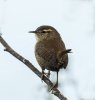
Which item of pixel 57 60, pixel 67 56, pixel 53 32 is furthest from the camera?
pixel 53 32

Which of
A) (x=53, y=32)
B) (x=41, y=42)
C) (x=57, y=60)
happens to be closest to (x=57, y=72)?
(x=57, y=60)

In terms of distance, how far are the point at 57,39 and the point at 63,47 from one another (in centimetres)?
46

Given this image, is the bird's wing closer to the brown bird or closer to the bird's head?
the brown bird

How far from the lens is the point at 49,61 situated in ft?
12.0

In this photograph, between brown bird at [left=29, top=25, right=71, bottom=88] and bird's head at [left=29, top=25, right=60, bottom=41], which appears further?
bird's head at [left=29, top=25, right=60, bottom=41]

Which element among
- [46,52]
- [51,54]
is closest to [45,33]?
[46,52]

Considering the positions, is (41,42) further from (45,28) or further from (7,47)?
(7,47)

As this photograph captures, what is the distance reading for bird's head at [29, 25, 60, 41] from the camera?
15.0 ft

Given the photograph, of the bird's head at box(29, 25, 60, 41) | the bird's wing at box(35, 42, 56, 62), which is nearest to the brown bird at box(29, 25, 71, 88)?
the bird's wing at box(35, 42, 56, 62)

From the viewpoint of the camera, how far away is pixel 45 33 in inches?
186

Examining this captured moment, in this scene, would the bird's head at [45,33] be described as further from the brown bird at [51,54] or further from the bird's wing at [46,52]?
the bird's wing at [46,52]

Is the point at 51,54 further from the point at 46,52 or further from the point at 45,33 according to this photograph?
the point at 45,33

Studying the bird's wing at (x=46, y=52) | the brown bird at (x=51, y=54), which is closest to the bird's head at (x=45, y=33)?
the brown bird at (x=51, y=54)

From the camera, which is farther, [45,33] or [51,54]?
[45,33]
